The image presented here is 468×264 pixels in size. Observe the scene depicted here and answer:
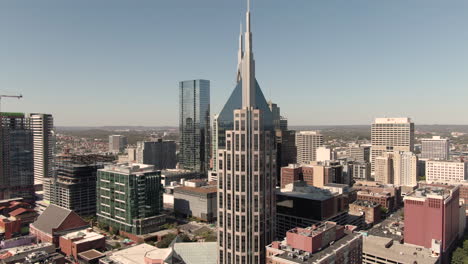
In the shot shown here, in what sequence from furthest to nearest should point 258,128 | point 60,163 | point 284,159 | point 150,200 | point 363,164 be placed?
point 363,164, point 284,159, point 60,163, point 150,200, point 258,128

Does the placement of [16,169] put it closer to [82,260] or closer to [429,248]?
[82,260]

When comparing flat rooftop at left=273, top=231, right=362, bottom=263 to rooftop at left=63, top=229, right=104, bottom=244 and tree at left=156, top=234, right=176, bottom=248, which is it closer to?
tree at left=156, top=234, right=176, bottom=248

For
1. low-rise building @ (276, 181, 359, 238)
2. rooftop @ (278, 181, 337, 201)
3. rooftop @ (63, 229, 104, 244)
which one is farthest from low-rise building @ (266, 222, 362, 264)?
rooftop @ (63, 229, 104, 244)

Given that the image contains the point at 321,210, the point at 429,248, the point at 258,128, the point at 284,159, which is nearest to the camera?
the point at 258,128

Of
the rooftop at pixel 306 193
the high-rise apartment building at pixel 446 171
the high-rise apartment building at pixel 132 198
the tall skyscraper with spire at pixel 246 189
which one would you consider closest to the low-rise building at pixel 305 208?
the rooftop at pixel 306 193

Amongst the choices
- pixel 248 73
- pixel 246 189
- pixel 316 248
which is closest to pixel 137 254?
pixel 246 189

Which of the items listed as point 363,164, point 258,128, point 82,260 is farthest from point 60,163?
point 363,164

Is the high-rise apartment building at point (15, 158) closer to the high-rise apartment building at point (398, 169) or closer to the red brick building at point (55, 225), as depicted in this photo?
the red brick building at point (55, 225)

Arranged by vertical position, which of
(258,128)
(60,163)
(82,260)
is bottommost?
(82,260)
